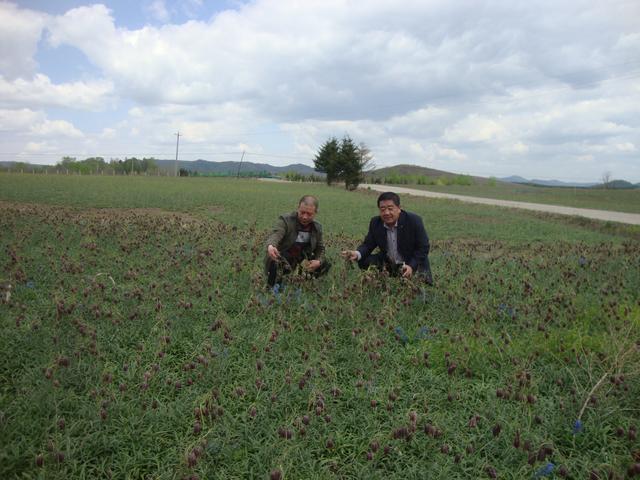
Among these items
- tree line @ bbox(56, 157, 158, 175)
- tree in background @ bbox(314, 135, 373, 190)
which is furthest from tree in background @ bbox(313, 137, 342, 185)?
tree line @ bbox(56, 157, 158, 175)

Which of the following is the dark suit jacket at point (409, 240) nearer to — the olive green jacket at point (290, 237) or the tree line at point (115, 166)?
the olive green jacket at point (290, 237)

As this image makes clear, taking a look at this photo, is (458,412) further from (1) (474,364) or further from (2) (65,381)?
(2) (65,381)

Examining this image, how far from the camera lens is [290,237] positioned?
18.9 ft

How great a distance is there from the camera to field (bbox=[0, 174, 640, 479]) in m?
2.78

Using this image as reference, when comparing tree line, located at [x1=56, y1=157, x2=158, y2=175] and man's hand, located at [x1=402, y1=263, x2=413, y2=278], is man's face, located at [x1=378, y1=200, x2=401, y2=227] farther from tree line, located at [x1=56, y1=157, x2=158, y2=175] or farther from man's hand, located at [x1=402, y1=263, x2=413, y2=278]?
tree line, located at [x1=56, y1=157, x2=158, y2=175]

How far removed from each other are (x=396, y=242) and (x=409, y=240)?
18cm

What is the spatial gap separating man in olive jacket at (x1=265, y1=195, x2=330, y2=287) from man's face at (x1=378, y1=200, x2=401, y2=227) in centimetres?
78

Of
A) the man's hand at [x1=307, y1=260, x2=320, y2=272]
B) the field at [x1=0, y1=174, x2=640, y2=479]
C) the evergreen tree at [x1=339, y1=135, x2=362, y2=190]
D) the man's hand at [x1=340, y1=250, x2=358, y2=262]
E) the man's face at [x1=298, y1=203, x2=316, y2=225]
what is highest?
the evergreen tree at [x1=339, y1=135, x2=362, y2=190]

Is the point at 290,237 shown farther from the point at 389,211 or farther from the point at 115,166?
the point at 115,166

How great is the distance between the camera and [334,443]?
2971 millimetres

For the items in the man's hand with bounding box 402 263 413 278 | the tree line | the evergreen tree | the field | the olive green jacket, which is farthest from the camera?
the tree line

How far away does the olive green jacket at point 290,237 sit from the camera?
5.62 metres

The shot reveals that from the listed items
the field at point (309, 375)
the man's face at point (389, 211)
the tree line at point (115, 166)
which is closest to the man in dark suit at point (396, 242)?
the man's face at point (389, 211)

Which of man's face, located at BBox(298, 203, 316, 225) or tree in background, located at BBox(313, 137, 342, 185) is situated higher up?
tree in background, located at BBox(313, 137, 342, 185)
